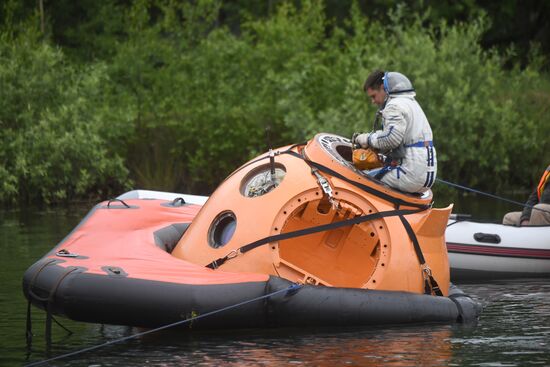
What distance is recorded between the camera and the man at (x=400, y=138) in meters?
11.9

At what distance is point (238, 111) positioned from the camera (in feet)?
90.9

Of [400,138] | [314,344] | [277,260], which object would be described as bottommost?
[314,344]

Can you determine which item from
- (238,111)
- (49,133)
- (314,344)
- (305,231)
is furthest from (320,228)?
(238,111)

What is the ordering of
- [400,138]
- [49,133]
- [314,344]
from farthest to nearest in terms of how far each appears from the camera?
1. [49,133]
2. [400,138]
3. [314,344]

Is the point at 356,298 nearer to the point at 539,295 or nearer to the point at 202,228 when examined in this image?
the point at 202,228

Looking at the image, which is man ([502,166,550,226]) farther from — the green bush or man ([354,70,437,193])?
the green bush

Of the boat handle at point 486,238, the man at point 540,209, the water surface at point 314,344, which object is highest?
the man at point 540,209

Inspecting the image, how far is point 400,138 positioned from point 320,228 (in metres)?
1.10

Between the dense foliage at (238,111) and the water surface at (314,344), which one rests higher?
the dense foliage at (238,111)

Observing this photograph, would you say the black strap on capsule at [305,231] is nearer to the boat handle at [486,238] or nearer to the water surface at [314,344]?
the water surface at [314,344]

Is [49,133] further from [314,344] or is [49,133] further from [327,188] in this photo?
[314,344]

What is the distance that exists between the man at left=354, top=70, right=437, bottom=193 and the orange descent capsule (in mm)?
168

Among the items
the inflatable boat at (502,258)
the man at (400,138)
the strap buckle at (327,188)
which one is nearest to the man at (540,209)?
the inflatable boat at (502,258)


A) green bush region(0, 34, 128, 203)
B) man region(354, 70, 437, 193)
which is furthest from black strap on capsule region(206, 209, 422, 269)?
green bush region(0, 34, 128, 203)
